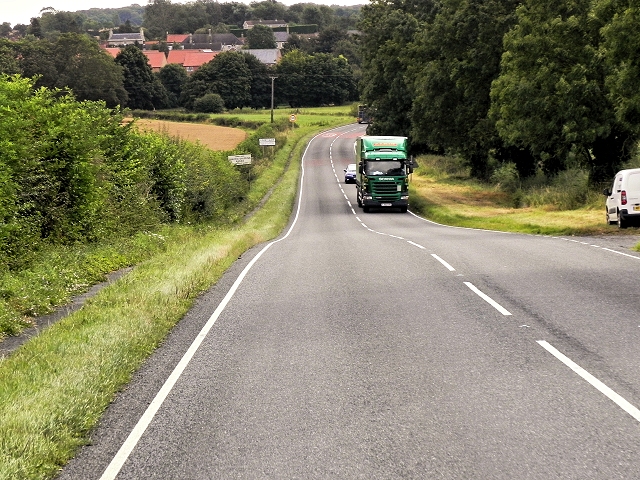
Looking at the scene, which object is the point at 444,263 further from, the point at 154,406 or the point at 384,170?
the point at 384,170

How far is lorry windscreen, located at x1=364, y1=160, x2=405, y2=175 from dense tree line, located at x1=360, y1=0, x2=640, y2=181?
5516 mm

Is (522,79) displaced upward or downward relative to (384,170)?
upward

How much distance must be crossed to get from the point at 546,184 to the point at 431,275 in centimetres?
3411

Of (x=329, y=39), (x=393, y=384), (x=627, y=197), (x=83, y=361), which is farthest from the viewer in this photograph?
(x=329, y=39)

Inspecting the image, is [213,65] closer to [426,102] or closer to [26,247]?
[426,102]

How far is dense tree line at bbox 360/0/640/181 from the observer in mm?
31214

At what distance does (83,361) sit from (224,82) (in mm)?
124526

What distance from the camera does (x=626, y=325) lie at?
33.4 feet

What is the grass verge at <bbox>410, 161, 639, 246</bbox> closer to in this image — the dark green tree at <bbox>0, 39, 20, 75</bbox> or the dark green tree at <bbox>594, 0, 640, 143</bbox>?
the dark green tree at <bbox>594, 0, 640, 143</bbox>

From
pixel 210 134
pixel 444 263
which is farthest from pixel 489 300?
pixel 210 134

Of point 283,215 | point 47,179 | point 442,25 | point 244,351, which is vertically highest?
point 442,25

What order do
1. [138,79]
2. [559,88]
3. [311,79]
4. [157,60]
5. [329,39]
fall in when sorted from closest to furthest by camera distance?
[559,88], [138,79], [311,79], [157,60], [329,39]

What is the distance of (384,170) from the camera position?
44344mm

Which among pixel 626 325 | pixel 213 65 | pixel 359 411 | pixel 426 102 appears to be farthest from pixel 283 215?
pixel 213 65
